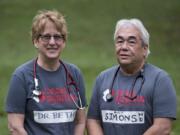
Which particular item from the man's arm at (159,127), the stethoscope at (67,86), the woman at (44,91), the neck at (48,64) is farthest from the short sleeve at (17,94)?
the man's arm at (159,127)

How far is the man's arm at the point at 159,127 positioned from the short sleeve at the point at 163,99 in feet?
0.14

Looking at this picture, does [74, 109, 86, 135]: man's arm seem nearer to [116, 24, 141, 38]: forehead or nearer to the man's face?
the man's face

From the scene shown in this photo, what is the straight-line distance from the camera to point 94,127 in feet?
20.0

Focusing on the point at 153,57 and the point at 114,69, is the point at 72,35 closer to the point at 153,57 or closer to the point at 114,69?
the point at 153,57

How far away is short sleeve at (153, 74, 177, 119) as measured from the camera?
230 inches

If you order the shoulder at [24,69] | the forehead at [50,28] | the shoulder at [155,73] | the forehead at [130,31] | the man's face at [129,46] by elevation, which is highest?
the forehead at [50,28]

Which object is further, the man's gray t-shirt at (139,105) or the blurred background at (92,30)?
the blurred background at (92,30)

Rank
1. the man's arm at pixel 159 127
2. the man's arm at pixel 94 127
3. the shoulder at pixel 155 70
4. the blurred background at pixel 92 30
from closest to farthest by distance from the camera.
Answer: the man's arm at pixel 159 127 → the shoulder at pixel 155 70 → the man's arm at pixel 94 127 → the blurred background at pixel 92 30

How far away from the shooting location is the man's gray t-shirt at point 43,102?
5.86 meters

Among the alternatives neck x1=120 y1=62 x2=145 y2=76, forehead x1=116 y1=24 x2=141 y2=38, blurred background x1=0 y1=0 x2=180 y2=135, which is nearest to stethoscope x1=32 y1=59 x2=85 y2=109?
neck x1=120 y1=62 x2=145 y2=76

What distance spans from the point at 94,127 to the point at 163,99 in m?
0.68

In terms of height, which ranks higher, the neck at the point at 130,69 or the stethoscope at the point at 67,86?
the neck at the point at 130,69

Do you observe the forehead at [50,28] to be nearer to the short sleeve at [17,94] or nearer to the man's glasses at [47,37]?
the man's glasses at [47,37]

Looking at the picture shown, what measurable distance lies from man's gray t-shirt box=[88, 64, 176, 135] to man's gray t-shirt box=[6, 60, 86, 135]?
34 centimetres
